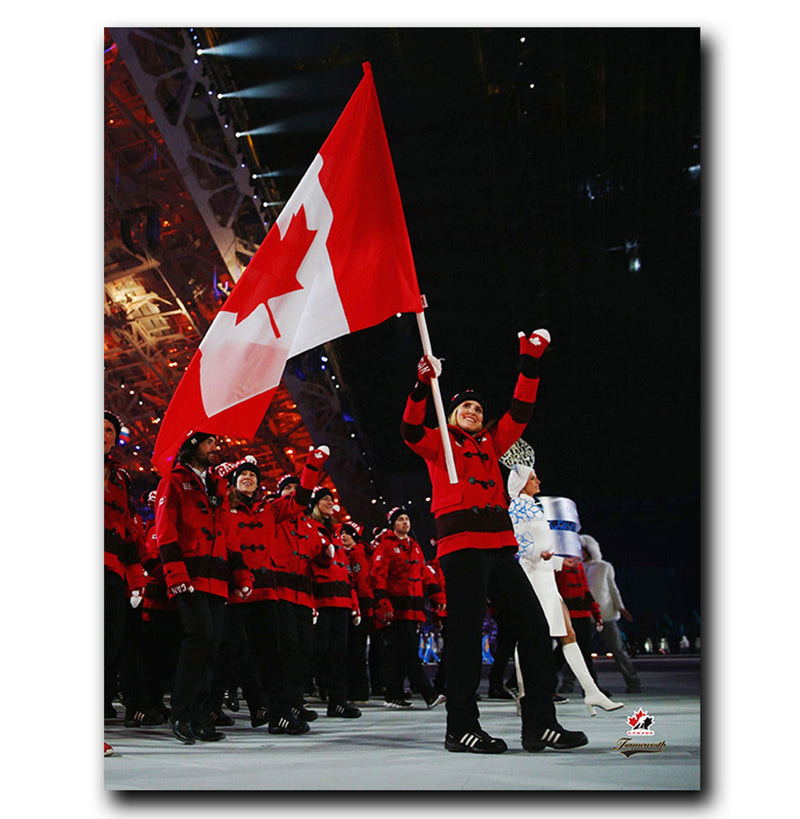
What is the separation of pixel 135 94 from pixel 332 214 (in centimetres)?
160

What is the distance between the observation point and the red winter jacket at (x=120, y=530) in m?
5.11

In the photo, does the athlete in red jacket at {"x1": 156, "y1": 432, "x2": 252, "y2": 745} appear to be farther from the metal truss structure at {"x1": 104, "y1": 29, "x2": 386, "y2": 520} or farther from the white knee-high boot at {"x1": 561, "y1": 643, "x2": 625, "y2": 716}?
the white knee-high boot at {"x1": 561, "y1": 643, "x2": 625, "y2": 716}

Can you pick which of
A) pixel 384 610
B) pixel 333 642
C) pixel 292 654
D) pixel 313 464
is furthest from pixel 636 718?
pixel 384 610

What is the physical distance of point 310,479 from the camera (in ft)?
20.4

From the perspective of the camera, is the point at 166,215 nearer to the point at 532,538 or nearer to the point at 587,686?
the point at 532,538

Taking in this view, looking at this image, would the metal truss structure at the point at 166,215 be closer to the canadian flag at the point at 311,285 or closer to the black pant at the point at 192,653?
the canadian flag at the point at 311,285

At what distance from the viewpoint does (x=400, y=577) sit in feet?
29.2

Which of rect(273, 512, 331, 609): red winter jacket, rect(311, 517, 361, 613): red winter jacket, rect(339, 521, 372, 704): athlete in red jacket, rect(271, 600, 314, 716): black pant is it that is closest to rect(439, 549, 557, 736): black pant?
rect(271, 600, 314, 716): black pant

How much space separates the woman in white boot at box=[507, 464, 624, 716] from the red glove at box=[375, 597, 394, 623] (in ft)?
8.04

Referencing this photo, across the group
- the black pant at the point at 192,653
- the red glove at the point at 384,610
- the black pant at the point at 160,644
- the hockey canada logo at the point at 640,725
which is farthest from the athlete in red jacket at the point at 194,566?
the red glove at the point at 384,610

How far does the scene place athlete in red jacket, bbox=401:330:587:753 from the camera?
4.67 metres

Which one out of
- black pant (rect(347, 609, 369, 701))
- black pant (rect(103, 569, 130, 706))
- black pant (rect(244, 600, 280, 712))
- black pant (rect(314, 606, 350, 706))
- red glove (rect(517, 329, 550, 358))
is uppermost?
red glove (rect(517, 329, 550, 358))
